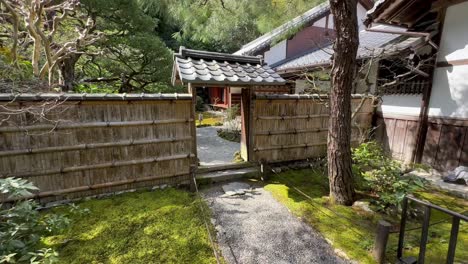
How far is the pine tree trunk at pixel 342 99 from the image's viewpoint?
3977 mm

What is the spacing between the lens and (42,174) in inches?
171

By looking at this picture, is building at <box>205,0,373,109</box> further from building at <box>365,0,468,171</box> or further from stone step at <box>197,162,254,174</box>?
stone step at <box>197,162,254,174</box>

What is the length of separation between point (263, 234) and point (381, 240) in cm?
167

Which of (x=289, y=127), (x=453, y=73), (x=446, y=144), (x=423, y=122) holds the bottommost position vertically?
(x=446, y=144)


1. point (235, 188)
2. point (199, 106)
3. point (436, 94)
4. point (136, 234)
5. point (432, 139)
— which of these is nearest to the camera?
point (136, 234)

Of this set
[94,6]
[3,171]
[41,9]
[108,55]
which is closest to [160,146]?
[3,171]

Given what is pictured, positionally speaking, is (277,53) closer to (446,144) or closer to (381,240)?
(446,144)

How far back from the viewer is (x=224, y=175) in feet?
18.9

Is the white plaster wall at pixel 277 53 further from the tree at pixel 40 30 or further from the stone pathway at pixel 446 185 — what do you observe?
the stone pathway at pixel 446 185

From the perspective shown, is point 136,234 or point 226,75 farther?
point 226,75

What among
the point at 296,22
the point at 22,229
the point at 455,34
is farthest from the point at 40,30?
the point at 455,34

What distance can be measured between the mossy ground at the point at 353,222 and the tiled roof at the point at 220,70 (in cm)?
255

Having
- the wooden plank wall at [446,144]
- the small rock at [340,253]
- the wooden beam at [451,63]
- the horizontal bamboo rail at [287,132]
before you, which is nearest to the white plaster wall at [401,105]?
the wooden plank wall at [446,144]

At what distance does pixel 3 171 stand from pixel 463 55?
32.6 feet
